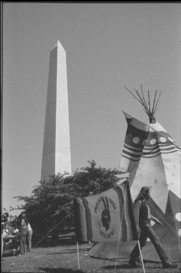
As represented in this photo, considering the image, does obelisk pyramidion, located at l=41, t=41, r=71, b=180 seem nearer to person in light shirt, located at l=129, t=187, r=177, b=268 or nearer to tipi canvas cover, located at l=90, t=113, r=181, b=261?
tipi canvas cover, located at l=90, t=113, r=181, b=261

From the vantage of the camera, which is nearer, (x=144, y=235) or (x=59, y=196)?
(x=144, y=235)

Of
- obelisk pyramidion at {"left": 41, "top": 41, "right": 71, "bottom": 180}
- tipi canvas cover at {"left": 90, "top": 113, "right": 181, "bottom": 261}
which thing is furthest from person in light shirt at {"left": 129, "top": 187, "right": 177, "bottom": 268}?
obelisk pyramidion at {"left": 41, "top": 41, "right": 71, "bottom": 180}

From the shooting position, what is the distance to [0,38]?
4.45 m

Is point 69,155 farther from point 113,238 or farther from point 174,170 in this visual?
point 113,238

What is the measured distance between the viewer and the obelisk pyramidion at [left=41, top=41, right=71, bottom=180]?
24.7m

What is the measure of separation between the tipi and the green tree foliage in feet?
24.7

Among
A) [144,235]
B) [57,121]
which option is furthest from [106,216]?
[57,121]

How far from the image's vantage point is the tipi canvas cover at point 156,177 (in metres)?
7.56

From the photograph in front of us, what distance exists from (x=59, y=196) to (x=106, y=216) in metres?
10.3

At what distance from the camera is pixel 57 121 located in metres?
25.1

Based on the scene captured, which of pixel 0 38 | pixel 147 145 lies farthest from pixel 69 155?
pixel 0 38

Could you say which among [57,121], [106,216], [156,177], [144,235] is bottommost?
[144,235]

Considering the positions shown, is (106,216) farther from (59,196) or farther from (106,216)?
(59,196)

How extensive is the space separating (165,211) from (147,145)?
2.20 m
